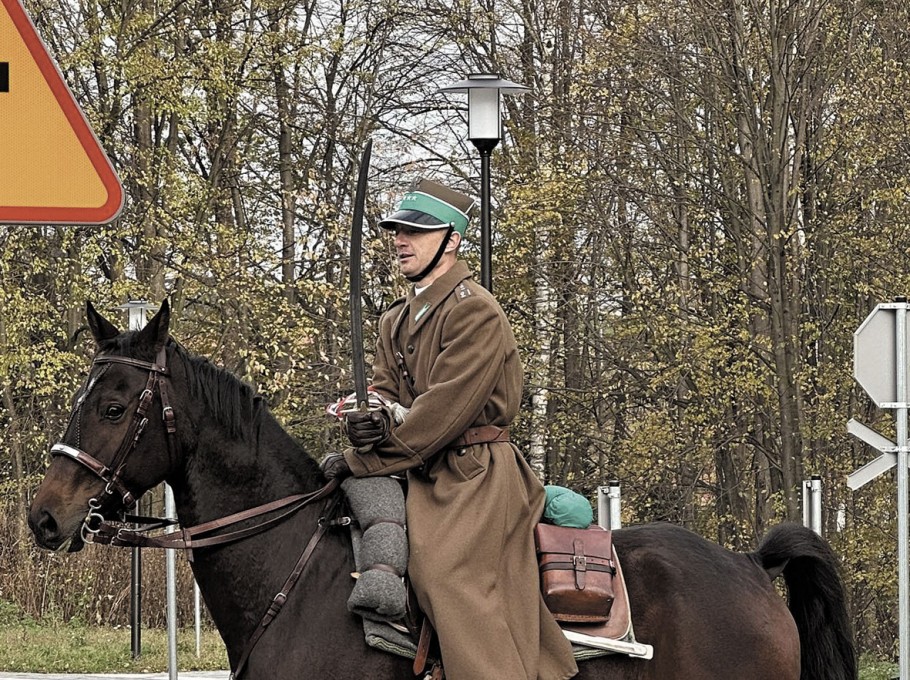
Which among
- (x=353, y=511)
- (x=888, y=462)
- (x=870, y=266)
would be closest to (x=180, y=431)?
(x=353, y=511)

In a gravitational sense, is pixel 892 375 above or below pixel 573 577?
above

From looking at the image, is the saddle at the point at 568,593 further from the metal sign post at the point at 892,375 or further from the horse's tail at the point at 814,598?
the metal sign post at the point at 892,375

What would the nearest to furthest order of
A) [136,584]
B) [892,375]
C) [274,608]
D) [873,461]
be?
[274,608] → [892,375] → [873,461] → [136,584]

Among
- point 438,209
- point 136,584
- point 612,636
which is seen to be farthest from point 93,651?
point 438,209

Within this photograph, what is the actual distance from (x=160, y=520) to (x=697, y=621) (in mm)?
2152

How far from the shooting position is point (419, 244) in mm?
5984

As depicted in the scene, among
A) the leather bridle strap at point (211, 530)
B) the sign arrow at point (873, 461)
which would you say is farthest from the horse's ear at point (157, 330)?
the sign arrow at point (873, 461)

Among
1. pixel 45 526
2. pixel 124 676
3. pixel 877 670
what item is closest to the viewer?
pixel 45 526

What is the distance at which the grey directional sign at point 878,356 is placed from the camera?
34.2 ft

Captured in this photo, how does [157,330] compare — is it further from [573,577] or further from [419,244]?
[573,577]

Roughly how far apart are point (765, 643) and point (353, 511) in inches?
70.1

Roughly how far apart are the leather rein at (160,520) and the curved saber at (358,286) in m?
0.42

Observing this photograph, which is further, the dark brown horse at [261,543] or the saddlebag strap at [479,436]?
the saddlebag strap at [479,436]

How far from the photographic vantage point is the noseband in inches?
215
